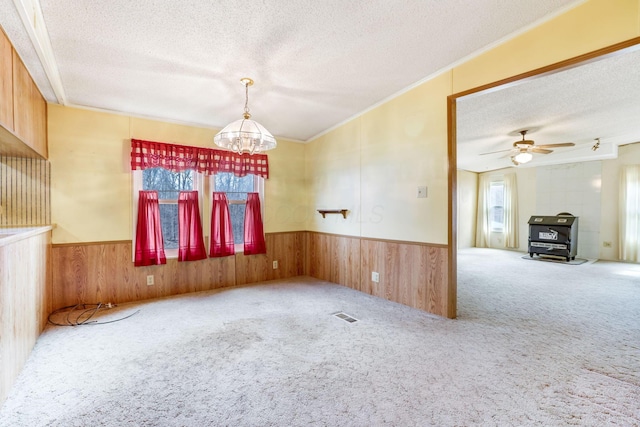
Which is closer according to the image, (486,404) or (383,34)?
(486,404)

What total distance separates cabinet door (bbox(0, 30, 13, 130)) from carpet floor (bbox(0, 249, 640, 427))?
1.76m

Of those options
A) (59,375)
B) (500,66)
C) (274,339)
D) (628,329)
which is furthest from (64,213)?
(628,329)

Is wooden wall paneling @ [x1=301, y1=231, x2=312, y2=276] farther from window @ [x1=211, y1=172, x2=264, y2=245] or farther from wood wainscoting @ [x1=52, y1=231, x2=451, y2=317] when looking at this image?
window @ [x1=211, y1=172, x2=264, y2=245]

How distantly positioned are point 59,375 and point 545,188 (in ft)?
30.8

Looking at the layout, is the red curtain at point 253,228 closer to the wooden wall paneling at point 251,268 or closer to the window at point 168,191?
the wooden wall paneling at point 251,268

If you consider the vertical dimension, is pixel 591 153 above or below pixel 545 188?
above

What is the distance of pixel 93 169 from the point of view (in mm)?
3480

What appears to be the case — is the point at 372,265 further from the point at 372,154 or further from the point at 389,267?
the point at 372,154

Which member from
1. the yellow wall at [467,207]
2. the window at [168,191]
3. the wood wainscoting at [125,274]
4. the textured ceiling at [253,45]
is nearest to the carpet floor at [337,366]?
the wood wainscoting at [125,274]

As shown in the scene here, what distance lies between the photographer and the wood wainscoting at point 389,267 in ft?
9.84

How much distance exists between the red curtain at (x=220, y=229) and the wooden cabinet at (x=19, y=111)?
189 centimetres

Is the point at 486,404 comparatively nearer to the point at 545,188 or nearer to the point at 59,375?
the point at 59,375

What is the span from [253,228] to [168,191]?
4.21ft

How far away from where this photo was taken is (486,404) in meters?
1.64
